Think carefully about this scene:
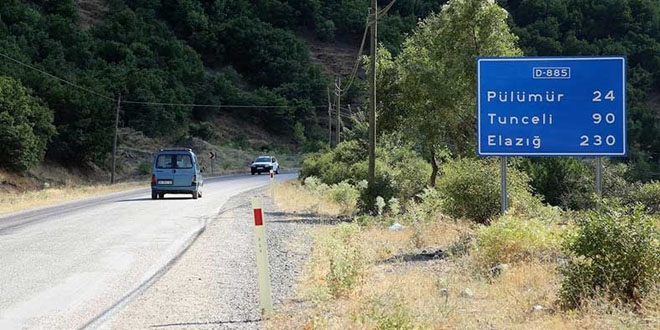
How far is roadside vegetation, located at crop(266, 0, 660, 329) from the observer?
305 inches

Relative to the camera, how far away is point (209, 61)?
10925 centimetres

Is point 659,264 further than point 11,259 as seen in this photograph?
No

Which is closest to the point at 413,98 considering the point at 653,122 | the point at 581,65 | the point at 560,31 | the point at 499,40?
the point at 499,40

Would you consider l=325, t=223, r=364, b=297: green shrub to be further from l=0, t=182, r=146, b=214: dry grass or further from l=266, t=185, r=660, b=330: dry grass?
l=0, t=182, r=146, b=214: dry grass

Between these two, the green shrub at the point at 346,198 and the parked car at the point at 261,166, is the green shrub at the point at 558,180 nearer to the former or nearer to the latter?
the green shrub at the point at 346,198

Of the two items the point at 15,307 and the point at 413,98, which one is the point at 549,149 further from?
the point at 413,98

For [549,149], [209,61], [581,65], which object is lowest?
[549,149]

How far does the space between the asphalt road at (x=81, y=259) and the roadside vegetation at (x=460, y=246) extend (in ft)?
7.58

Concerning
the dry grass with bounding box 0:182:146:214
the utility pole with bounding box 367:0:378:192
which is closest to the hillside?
the dry grass with bounding box 0:182:146:214

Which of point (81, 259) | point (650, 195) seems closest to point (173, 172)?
point (81, 259)

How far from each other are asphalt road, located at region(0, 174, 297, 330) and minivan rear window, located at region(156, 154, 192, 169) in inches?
Answer: 304

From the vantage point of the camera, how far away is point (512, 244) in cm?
1141

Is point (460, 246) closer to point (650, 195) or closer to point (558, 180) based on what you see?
point (650, 195)

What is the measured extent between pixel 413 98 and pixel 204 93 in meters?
68.6
